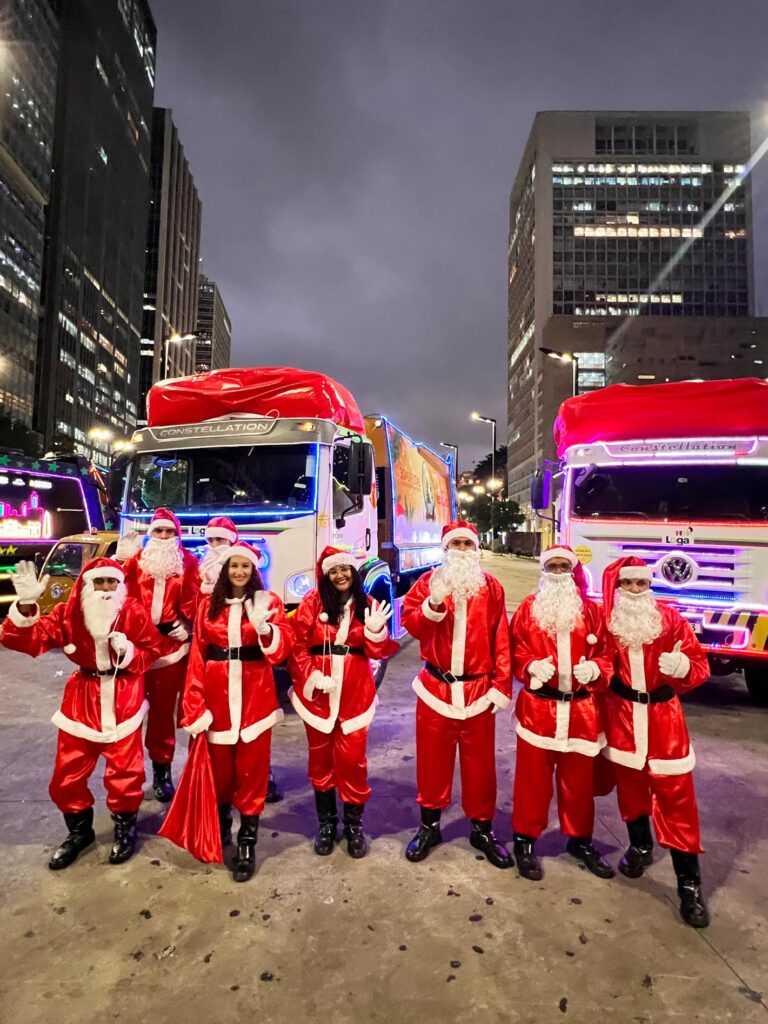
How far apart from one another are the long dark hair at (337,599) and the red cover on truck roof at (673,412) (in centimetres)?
397

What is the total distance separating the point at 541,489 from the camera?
760 cm

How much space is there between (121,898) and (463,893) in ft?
5.68

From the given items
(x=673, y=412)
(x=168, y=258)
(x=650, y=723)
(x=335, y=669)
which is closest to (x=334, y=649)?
(x=335, y=669)

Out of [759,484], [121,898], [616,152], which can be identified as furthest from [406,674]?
[616,152]

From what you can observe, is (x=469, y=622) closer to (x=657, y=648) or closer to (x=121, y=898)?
(x=657, y=648)

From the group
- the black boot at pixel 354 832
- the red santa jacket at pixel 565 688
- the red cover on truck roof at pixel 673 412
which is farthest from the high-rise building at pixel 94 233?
the red santa jacket at pixel 565 688

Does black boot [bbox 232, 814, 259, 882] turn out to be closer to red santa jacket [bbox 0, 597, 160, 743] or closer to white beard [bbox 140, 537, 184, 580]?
red santa jacket [bbox 0, 597, 160, 743]

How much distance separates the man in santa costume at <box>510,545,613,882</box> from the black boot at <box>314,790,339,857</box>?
41.9 inches

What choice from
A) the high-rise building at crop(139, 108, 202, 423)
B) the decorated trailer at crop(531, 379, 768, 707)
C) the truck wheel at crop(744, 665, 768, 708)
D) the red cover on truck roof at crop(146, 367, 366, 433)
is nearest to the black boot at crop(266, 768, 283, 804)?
the red cover on truck roof at crop(146, 367, 366, 433)

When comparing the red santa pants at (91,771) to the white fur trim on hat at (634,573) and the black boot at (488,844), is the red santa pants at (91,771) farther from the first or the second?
the white fur trim on hat at (634,573)

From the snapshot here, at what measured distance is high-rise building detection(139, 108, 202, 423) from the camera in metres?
125

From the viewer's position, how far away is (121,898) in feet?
9.63

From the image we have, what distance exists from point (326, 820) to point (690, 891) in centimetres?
195

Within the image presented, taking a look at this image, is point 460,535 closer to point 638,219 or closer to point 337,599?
point 337,599
